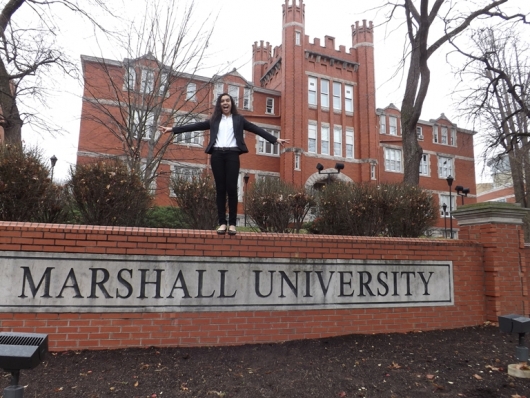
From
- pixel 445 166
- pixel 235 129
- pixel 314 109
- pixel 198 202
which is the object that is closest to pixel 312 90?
pixel 314 109

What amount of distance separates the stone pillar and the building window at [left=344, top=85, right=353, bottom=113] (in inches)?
1044

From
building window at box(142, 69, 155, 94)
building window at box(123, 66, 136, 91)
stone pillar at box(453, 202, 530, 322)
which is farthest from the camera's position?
building window at box(142, 69, 155, 94)

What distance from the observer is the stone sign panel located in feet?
14.0

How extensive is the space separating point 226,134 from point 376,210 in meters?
3.61

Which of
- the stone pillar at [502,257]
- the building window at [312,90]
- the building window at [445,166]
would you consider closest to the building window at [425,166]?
the building window at [445,166]

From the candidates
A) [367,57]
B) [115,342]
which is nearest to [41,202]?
[115,342]

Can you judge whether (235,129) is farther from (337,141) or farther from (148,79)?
(337,141)

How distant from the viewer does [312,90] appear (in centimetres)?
3053

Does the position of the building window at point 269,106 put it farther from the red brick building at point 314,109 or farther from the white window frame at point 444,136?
the white window frame at point 444,136

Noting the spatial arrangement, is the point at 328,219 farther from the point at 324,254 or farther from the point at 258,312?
the point at 258,312

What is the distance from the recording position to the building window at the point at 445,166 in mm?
37031

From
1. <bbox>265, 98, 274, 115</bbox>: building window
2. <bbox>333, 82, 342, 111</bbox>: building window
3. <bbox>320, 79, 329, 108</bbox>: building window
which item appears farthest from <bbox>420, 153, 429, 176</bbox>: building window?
<bbox>265, 98, 274, 115</bbox>: building window

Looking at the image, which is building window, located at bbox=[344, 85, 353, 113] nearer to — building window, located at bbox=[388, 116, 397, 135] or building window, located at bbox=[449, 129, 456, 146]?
building window, located at bbox=[388, 116, 397, 135]

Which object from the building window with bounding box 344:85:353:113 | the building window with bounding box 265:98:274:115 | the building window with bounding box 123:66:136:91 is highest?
the building window with bounding box 344:85:353:113
